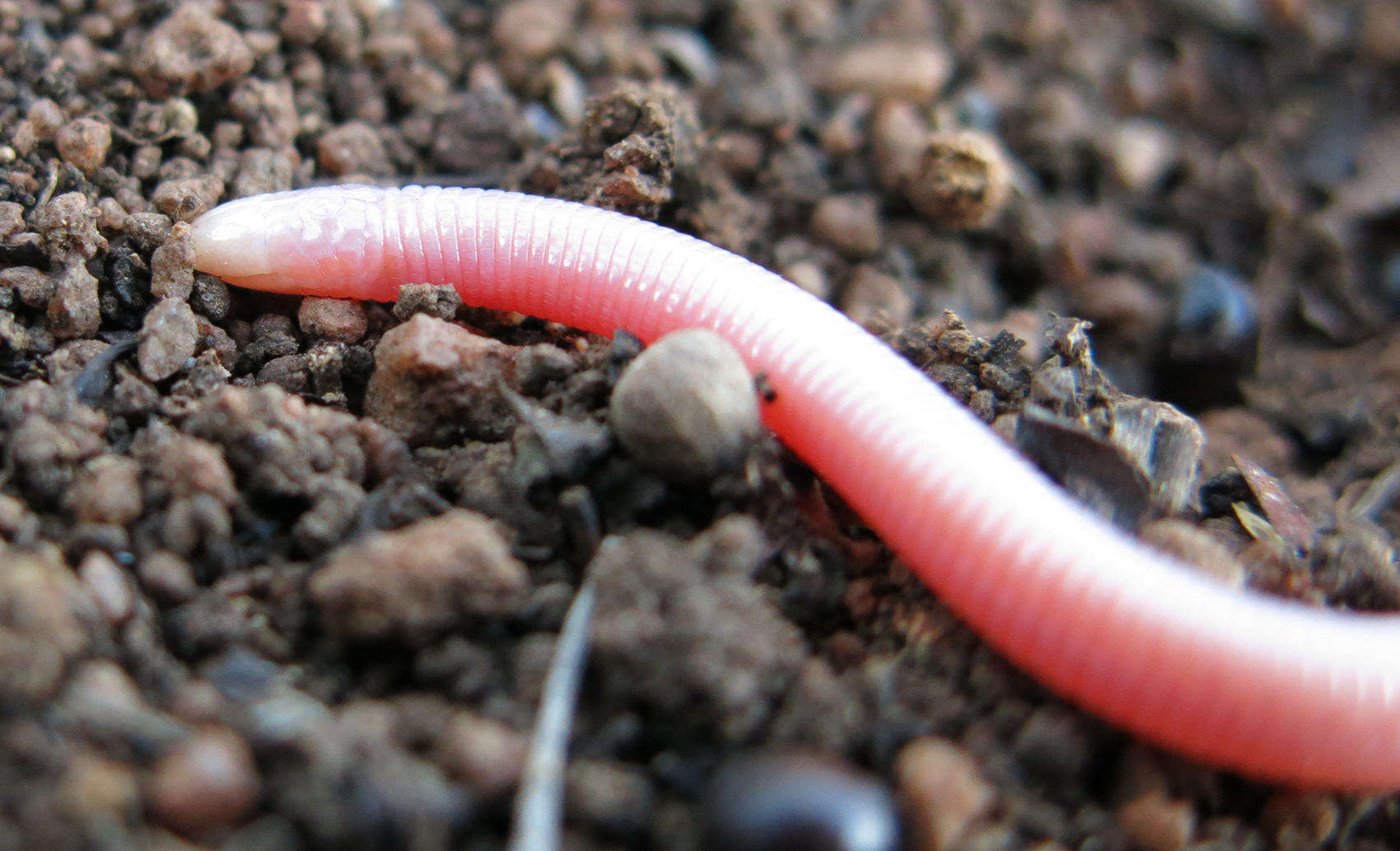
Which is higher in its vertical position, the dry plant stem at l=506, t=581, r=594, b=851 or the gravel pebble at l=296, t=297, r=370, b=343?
the gravel pebble at l=296, t=297, r=370, b=343

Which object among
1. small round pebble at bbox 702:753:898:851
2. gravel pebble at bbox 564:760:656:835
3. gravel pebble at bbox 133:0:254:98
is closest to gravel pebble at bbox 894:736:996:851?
small round pebble at bbox 702:753:898:851

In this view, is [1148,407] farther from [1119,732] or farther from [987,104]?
[987,104]

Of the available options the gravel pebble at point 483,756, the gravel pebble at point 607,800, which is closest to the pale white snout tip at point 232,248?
the gravel pebble at point 483,756

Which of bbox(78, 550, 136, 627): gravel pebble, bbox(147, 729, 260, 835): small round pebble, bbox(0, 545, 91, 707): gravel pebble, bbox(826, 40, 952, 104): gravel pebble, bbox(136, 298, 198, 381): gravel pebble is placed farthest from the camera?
bbox(826, 40, 952, 104): gravel pebble

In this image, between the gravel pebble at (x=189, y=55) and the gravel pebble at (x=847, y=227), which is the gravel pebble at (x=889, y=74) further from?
the gravel pebble at (x=189, y=55)

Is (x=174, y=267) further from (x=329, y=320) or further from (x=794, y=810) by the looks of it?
(x=794, y=810)

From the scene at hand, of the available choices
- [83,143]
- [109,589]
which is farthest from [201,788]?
[83,143]

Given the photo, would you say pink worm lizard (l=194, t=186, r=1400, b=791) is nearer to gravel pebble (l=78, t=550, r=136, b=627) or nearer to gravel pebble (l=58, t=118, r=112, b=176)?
gravel pebble (l=58, t=118, r=112, b=176)
